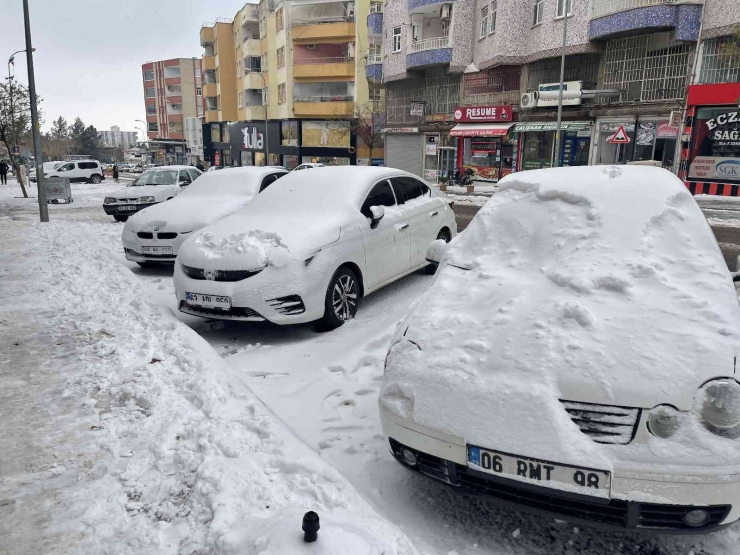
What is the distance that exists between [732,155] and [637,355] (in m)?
23.6

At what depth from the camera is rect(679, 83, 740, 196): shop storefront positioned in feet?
70.9

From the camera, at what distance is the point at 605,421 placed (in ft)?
8.06

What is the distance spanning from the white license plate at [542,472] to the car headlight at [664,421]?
0.27 meters

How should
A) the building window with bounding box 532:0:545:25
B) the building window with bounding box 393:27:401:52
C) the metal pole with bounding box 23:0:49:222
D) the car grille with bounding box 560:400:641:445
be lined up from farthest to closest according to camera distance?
the building window with bounding box 393:27:401:52 < the building window with bounding box 532:0:545:25 < the metal pole with bounding box 23:0:49:222 < the car grille with bounding box 560:400:641:445

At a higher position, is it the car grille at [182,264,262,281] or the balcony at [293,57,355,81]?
the balcony at [293,57,355,81]

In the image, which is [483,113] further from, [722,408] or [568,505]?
[568,505]

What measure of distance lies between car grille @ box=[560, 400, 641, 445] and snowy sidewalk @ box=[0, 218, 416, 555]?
91cm

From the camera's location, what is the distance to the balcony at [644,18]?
21.8 meters

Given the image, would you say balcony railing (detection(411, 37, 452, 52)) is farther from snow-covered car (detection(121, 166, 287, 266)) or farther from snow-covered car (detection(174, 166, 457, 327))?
snow-covered car (detection(174, 166, 457, 327))

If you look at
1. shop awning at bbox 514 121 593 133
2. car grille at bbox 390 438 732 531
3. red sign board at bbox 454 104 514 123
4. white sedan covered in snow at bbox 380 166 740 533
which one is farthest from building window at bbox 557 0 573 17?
car grille at bbox 390 438 732 531

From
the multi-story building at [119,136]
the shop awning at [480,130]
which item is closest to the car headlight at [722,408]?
the shop awning at [480,130]

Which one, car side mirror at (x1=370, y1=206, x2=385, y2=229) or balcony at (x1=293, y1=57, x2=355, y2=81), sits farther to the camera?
balcony at (x1=293, y1=57, x2=355, y2=81)

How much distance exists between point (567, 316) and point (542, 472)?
2.74 ft

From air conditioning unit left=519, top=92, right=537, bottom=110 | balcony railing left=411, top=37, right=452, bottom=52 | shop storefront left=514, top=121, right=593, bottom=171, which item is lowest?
shop storefront left=514, top=121, right=593, bottom=171
